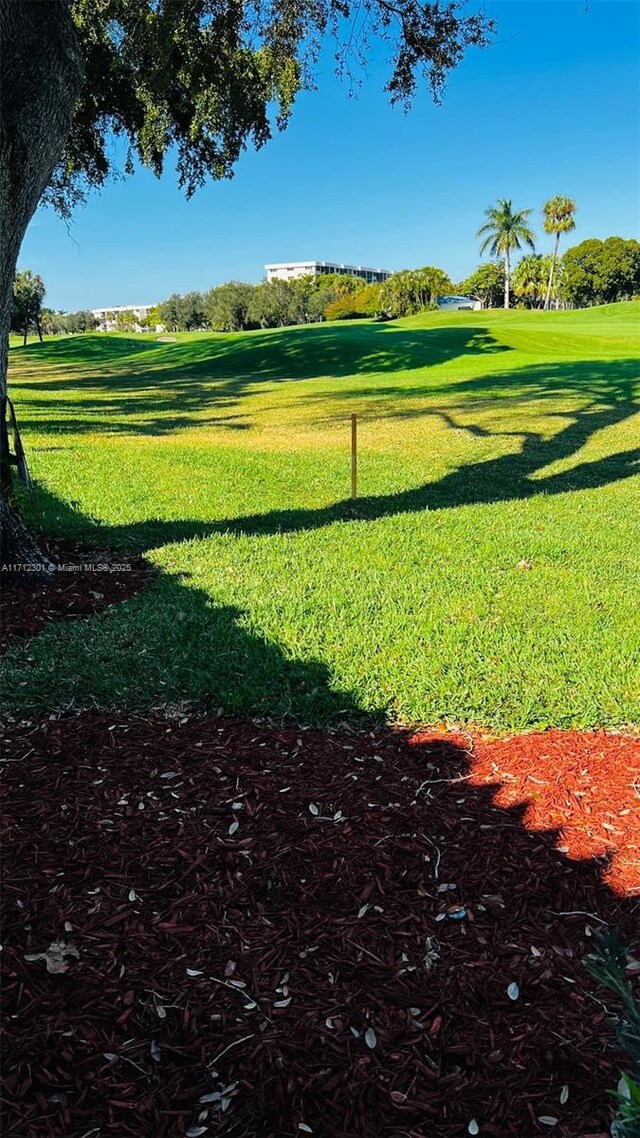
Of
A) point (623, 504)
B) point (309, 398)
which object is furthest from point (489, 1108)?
point (309, 398)

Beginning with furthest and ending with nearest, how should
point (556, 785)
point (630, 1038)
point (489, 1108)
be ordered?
point (556, 785)
point (489, 1108)
point (630, 1038)

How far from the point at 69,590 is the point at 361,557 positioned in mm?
2301

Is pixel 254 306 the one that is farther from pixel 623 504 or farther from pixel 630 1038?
pixel 630 1038

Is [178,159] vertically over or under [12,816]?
over

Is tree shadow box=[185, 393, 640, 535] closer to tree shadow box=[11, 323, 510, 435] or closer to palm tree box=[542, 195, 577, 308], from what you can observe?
tree shadow box=[11, 323, 510, 435]

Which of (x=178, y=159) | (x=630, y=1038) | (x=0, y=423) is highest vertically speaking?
(x=178, y=159)

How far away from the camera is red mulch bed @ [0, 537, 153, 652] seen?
4.86 meters

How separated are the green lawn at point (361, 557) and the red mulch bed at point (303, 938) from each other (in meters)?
0.53

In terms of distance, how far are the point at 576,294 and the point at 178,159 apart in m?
75.1

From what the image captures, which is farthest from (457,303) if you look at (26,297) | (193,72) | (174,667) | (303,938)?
(303,938)

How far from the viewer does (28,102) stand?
454cm

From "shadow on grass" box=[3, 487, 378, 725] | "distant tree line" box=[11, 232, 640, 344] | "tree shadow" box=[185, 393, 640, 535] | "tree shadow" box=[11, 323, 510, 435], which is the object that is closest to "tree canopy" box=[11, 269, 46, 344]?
"distant tree line" box=[11, 232, 640, 344]

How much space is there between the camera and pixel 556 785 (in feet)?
9.98

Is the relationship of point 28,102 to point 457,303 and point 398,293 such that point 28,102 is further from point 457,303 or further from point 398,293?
point 457,303
